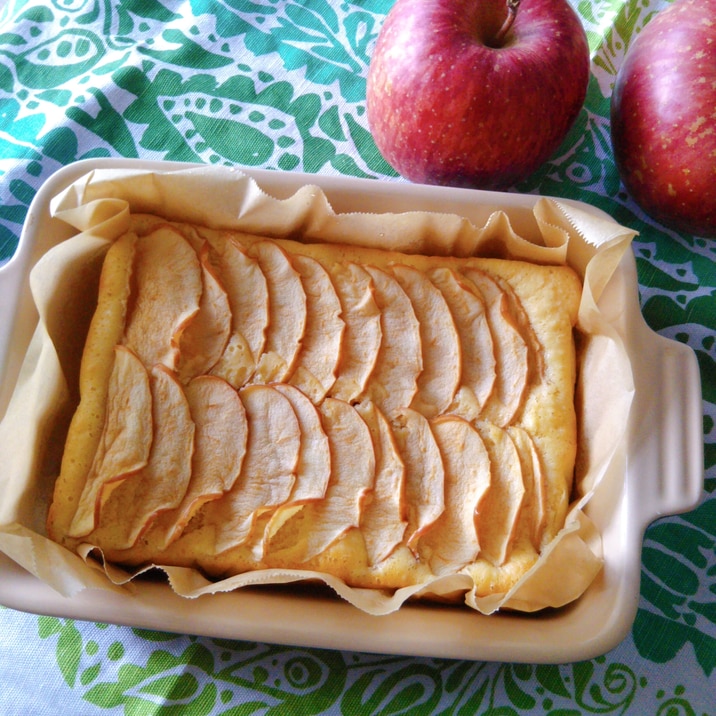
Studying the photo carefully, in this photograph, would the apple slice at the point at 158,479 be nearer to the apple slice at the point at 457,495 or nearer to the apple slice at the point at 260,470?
the apple slice at the point at 260,470

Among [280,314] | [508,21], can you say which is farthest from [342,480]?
[508,21]

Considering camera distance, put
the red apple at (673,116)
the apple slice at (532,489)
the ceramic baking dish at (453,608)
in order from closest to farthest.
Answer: the ceramic baking dish at (453,608)
the apple slice at (532,489)
the red apple at (673,116)

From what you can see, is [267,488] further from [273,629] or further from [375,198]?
[375,198]

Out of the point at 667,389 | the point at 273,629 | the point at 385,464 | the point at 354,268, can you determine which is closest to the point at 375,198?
the point at 354,268

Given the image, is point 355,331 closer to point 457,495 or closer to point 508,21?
point 457,495

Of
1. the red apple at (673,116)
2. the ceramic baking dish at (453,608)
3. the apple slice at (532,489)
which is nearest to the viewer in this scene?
the ceramic baking dish at (453,608)

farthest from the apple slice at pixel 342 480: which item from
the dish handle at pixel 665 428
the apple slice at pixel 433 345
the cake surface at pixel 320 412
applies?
the dish handle at pixel 665 428

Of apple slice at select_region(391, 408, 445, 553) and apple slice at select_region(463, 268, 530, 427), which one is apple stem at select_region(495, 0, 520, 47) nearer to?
apple slice at select_region(463, 268, 530, 427)
